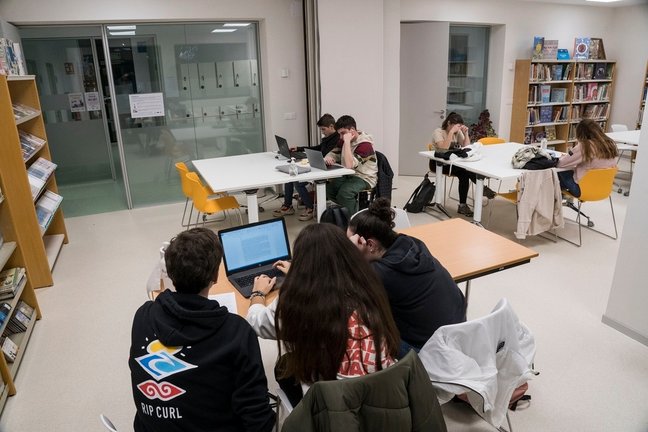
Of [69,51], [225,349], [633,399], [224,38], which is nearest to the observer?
[225,349]

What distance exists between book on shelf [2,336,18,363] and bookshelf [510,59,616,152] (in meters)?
7.63

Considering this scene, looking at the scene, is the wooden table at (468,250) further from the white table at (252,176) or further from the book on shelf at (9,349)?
the book on shelf at (9,349)

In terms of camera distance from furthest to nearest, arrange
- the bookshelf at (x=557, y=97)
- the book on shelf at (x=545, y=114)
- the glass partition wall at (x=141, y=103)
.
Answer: the book on shelf at (x=545, y=114), the bookshelf at (x=557, y=97), the glass partition wall at (x=141, y=103)

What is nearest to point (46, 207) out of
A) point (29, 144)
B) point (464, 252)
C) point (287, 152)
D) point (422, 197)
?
point (29, 144)

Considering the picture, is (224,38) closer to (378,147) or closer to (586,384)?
(378,147)

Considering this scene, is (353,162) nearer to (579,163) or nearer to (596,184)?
(579,163)

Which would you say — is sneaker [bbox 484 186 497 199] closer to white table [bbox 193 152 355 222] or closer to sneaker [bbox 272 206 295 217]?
white table [bbox 193 152 355 222]

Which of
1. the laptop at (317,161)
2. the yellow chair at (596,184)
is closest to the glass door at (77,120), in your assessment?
the laptop at (317,161)

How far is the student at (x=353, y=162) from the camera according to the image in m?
5.02

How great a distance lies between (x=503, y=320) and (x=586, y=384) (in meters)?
1.20

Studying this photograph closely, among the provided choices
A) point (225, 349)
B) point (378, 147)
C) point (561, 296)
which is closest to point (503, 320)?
point (225, 349)

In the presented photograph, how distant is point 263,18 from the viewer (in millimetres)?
6164

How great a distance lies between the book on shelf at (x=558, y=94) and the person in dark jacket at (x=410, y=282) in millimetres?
7501

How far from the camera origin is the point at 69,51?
5688 millimetres
